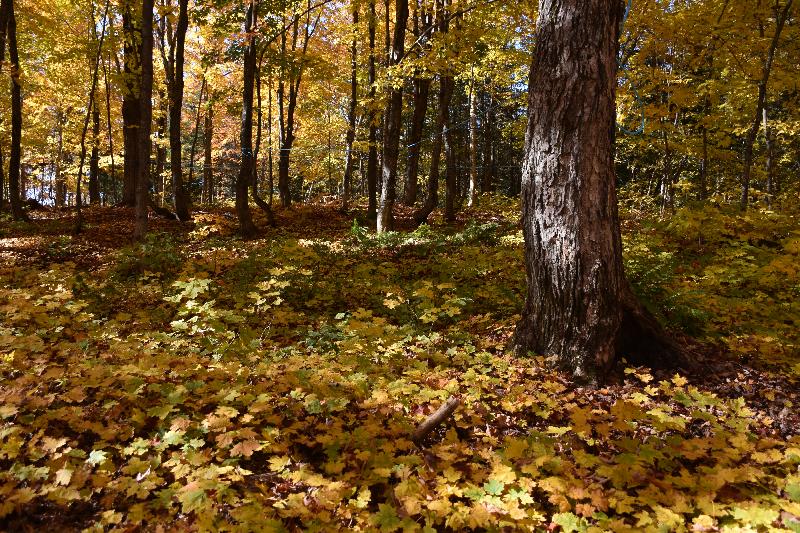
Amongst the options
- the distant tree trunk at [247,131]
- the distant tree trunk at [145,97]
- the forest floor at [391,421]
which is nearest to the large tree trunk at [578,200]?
the forest floor at [391,421]

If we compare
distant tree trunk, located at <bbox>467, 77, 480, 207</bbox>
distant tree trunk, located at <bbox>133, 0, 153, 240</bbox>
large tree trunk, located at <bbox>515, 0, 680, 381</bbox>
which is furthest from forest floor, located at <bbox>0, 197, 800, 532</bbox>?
distant tree trunk, located at <bbox>467, 77, 480, 207</bbox>

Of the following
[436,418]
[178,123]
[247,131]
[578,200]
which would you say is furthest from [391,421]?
[178,123]

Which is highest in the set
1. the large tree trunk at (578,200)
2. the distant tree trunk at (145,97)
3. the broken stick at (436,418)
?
the distant tree trunk at (145,97)

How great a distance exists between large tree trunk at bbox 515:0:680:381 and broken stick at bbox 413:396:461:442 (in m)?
1.35

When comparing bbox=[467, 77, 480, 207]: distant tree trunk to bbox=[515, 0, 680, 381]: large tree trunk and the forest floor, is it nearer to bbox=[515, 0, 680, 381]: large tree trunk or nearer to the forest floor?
the forest floor

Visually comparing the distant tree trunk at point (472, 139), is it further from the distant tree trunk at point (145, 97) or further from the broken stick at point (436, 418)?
the broken stick at point (436, 418)

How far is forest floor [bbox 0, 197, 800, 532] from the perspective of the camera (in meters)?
2.48

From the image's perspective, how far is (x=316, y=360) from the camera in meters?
4.60

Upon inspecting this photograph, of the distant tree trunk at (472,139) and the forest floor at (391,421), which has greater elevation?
the distant tree trunk at (472,139)

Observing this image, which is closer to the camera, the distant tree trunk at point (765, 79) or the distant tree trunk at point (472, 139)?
the distant tree trunk at point (765, 79)

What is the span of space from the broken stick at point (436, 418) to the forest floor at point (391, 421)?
0.09 metres

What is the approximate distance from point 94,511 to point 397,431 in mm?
1859

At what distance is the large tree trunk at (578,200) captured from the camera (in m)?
3.92

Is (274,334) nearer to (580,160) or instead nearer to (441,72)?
(580,160)
